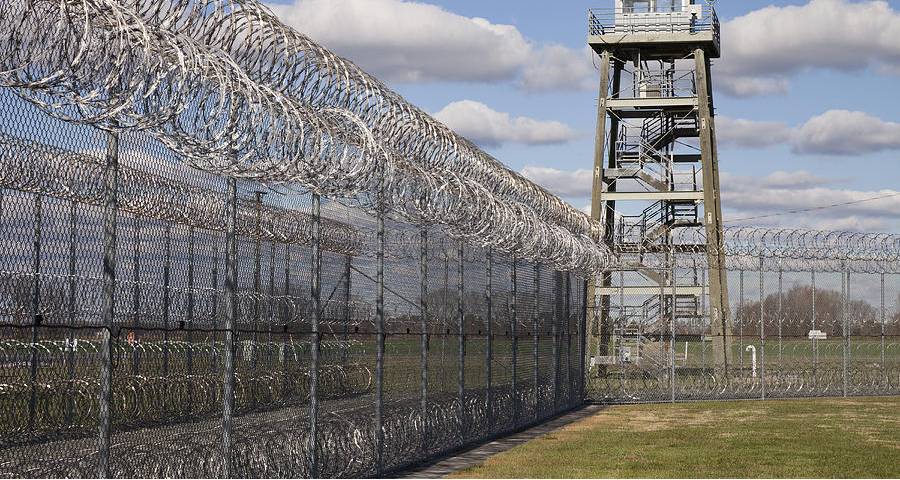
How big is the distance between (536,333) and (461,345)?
627cm

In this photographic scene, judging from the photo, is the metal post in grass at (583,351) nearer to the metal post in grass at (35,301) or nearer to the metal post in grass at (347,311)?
the metal post in grass at (347,311)

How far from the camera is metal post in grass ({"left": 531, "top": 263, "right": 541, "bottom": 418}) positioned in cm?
2469

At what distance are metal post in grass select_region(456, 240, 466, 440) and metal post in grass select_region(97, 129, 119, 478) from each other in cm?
935

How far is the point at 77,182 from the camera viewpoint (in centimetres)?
1319

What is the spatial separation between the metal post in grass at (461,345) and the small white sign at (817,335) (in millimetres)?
17188

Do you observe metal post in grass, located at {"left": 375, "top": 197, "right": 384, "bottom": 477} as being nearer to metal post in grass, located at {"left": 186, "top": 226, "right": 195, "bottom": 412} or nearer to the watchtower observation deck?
metal post in grass, located at {"left": 186, "top": 226, "right": 195, "bottom": 412}

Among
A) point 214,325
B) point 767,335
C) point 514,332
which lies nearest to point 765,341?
point 767,335

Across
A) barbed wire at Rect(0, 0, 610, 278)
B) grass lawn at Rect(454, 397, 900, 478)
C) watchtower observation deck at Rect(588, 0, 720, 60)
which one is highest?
watchtower observation deck at Rect(588, 0, 720, 60)

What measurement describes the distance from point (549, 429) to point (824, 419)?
6412mm

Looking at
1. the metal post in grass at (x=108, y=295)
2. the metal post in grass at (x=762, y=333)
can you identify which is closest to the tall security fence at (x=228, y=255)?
the metal post in grass at (x=108, y=295)

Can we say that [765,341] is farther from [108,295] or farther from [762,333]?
[108,295]

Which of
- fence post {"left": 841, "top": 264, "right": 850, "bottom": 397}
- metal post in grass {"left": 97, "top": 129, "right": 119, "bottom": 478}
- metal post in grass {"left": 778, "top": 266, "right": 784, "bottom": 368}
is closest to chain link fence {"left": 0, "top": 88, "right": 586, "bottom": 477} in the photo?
metal post in grass {"left": 97, "top": 129, "right": 119, "bottom": 478}

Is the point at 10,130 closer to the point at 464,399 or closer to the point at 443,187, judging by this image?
the point at 443,187

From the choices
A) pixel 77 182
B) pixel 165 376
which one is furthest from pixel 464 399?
pixel 77 182
